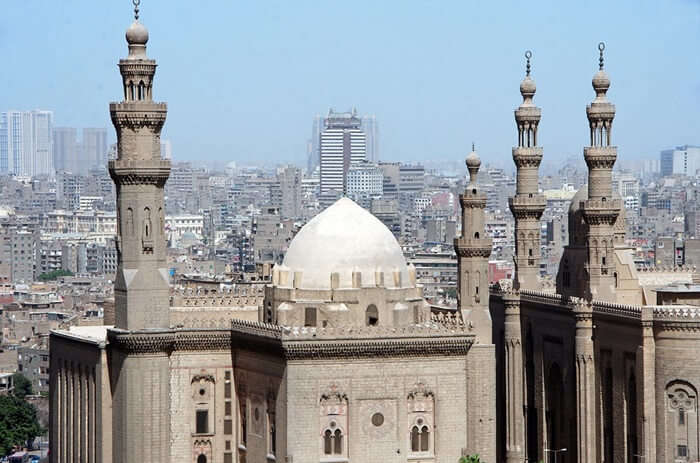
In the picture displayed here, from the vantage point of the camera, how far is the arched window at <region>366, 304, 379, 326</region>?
6191cm

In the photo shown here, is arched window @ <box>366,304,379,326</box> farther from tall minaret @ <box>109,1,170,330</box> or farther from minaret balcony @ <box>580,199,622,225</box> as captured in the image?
minaret balcony @ <box>580,199,622,225</box>

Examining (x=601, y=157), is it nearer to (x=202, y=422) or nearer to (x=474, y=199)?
(x=474, y=199)

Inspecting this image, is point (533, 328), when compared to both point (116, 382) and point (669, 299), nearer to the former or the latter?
point (669, 299)

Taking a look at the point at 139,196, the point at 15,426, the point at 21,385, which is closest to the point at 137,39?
the point at 139,196

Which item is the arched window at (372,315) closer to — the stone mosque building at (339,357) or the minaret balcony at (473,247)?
the stone mosque building at (339,357)

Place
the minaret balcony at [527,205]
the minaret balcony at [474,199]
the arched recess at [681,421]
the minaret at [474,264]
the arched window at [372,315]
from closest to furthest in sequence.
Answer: the arched recess at [681,421], the arched window at [372,315], the minaret at [474,264], the minaret balcony at [474,199], the minaret balcony at [527,205]

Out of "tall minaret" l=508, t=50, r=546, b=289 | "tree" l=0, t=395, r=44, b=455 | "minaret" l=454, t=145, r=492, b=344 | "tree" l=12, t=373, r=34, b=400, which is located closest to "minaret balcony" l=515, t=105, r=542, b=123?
"tall minaret" l=508, t=50, r=546, b=289

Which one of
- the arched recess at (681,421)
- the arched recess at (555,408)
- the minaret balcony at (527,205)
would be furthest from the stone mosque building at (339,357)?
the minaret balcony at (527,205)

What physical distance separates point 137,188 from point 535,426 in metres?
16.1

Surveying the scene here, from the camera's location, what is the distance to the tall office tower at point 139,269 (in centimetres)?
6088

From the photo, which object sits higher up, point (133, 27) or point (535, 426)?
point (133, 27)

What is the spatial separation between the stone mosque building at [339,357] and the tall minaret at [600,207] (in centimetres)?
6

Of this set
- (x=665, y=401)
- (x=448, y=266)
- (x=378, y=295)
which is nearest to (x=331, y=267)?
(x=378, y=295)

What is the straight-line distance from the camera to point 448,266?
177 metres
